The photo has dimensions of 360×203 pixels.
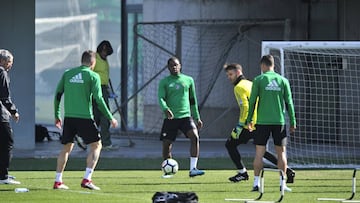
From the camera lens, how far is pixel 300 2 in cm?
2603

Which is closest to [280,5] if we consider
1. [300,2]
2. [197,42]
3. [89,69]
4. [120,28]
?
[300,2]

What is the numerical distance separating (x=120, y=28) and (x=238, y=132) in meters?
13.9

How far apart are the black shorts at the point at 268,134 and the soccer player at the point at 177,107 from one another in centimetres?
233

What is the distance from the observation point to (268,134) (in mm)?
15016

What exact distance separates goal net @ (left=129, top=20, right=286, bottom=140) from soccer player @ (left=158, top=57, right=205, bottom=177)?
26.9 feet

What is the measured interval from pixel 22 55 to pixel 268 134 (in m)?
8.70

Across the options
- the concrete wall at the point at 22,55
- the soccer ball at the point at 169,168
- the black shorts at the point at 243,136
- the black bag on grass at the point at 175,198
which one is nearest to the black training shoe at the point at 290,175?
the black shorts at the point at 243,136

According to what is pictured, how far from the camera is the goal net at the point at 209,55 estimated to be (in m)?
26.0

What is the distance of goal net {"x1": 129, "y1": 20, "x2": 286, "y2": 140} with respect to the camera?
26.0m

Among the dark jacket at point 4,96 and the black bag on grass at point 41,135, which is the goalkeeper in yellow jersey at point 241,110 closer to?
the dark jacket at point 4,96

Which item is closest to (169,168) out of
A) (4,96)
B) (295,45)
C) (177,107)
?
(177,107)

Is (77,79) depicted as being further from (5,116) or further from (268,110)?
(268,110)

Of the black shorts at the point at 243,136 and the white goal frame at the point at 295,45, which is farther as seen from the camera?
the white goal frame at the point at 295,45

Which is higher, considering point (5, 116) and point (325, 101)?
point (5, 116)
